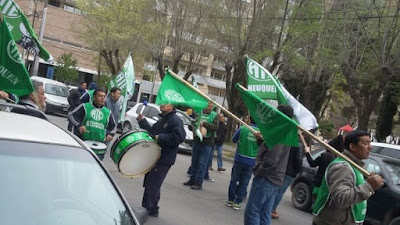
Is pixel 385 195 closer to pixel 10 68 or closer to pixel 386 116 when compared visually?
pixel 10 68

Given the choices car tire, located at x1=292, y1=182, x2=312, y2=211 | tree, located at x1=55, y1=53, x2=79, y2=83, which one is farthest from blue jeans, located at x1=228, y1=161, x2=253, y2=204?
tree, located at x1=55, y1=53, x2=79, y2=83

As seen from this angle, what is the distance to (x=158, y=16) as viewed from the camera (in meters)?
28.0

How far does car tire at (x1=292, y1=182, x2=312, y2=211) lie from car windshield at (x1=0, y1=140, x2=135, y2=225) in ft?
23.5

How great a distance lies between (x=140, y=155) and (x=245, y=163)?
8.56 feet

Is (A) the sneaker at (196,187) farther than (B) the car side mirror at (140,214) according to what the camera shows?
Yes

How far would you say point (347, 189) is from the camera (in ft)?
12.0

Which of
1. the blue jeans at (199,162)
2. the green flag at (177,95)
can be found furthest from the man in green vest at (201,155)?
the green flag at (177,95)

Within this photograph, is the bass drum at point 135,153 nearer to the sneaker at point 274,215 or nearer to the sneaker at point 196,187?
the sneaker at point 274,215

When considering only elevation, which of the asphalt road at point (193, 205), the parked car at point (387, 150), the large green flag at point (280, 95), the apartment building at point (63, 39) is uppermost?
the apartment building at point (63, 39)

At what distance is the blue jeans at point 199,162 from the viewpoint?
9477 millimetres

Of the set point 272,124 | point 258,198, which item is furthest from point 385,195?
point 272,124

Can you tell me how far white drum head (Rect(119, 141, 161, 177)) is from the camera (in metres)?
5.95

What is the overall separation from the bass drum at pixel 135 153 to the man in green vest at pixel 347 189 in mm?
2699

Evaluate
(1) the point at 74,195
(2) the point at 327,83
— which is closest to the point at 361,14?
(2) the point at 327,83
